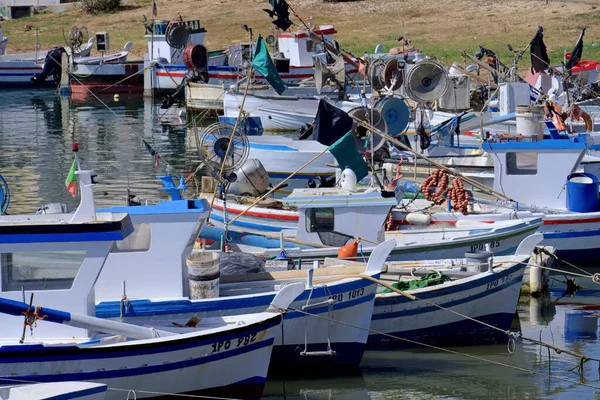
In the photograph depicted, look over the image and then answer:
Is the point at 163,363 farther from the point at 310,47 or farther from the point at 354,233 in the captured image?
the point at 310,47

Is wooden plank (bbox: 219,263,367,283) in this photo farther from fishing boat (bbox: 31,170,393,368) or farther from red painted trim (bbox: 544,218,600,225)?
red painted trim (bbox: 544,218,600,225)

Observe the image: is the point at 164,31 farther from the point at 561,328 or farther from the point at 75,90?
the point at 561,328

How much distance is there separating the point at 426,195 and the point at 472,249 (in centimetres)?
232

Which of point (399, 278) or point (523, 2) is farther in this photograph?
point (523, 2)

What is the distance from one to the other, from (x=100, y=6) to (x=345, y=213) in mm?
49269

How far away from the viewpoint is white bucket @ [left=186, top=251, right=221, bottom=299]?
13.7m

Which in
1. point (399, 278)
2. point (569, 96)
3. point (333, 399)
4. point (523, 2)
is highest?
point (523, 2)

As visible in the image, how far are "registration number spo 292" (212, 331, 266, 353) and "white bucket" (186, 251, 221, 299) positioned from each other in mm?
1123

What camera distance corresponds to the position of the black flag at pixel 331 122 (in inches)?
814

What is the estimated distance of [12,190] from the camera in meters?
26.7

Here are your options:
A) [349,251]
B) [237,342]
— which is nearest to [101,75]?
[349,251]

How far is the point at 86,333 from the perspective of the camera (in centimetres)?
1273

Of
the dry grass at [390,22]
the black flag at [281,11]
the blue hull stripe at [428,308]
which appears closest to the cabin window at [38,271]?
the blue hull stripe at [428,308]

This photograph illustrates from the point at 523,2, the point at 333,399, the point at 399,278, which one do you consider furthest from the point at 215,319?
the point at 523,2
